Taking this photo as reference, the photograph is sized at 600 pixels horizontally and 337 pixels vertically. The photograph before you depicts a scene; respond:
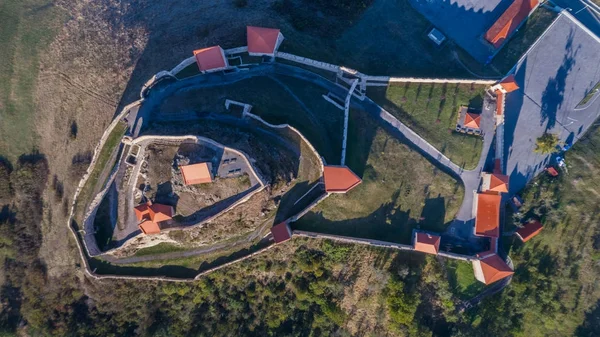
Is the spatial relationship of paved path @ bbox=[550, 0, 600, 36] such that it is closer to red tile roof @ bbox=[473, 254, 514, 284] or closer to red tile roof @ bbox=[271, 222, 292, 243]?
red tile roof @ bbox=[473, 254, 514, 284]

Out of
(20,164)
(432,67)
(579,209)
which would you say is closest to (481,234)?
(579,209)

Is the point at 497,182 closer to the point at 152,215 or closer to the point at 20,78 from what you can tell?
the point at 152,215

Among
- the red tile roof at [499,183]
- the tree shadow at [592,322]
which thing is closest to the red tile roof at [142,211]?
the red tile roof at [499,183]

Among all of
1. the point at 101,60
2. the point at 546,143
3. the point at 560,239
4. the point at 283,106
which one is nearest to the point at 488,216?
the point at 546,143

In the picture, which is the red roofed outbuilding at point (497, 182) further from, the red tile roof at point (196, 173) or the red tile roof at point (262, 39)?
the red tile roof at point (196, 173)

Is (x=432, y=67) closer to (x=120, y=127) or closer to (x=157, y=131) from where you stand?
(x=157, y=131)

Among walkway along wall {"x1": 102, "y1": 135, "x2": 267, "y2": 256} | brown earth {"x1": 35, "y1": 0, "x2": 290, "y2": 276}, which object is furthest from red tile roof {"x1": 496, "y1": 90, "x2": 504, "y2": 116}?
walkway along wall {"x1": 102, "y1": 135, "x2": 267, "y2": 256}
